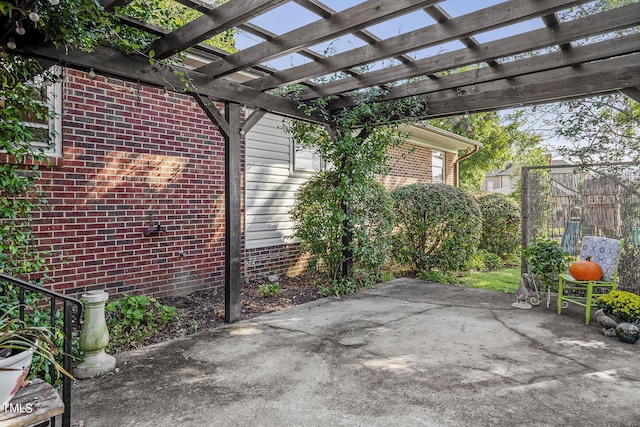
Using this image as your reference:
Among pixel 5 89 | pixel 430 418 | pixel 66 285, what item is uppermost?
pixel 5 89

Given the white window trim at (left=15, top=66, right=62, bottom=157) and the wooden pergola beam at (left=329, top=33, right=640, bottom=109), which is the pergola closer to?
the wooden pergola beam at (left=329, top=33, right=640, bottom=109)

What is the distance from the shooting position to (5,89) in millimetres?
2625

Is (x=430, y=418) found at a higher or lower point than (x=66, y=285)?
lower

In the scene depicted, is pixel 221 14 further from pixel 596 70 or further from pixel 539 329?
pixel 539 329

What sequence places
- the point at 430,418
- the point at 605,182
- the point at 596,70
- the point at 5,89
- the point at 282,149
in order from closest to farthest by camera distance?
the point at 430,418
the point at 5,89
the point at 596,70
the point at 605,182
the point at 282,149

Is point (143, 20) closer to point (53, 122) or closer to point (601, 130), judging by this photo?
point (53, 122)

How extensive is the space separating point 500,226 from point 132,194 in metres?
7.58

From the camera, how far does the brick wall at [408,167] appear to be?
30.0 ft

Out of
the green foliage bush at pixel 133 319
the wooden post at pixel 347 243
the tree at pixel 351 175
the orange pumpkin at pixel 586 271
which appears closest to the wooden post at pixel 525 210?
the orange pumpkin at pixel 586 271

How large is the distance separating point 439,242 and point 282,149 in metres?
3.28

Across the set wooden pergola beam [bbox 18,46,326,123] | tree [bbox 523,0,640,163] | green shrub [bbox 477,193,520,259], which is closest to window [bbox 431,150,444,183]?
green shrub [bbox 477,193,520,259]

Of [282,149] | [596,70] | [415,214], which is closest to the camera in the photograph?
[596,70]

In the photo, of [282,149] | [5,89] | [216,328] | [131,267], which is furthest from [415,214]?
[5,89]

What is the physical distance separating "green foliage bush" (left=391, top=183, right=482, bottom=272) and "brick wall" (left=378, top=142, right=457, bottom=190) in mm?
1794
